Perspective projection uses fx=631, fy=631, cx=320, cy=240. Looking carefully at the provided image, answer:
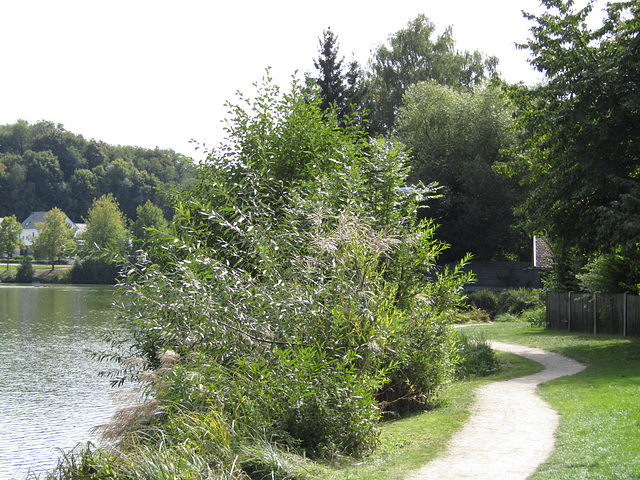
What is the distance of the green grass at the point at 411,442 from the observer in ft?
23.0

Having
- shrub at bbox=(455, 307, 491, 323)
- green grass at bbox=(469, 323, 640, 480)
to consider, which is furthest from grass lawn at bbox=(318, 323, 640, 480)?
shrub at bbox=(455, 307, 491, 323)

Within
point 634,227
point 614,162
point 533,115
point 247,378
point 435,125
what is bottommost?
point 247,378

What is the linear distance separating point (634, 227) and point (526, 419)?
24.9 ft

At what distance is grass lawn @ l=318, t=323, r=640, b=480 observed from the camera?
677 centimetres

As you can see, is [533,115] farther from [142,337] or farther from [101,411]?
[101,411]

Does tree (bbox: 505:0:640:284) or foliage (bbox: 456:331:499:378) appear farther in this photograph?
tree (bbox: 505:0:640:284)

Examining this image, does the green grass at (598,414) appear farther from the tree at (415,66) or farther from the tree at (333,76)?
the tree at (415,66)

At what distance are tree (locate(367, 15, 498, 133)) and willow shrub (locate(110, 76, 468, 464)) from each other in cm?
3708

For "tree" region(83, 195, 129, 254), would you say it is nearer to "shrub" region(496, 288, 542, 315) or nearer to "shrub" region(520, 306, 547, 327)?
"shrub" region(496, 288, 542, 315)

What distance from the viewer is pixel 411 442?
27.7ft

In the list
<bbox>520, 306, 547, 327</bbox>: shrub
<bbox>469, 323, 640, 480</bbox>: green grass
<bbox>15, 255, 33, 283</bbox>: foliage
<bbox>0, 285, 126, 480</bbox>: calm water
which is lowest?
<bbox>0, 285, 126, 480</bbox>: calm water

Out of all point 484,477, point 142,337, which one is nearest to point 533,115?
point 142,337

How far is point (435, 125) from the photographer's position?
4197cm

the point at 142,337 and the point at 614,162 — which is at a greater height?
the point at 614,162
